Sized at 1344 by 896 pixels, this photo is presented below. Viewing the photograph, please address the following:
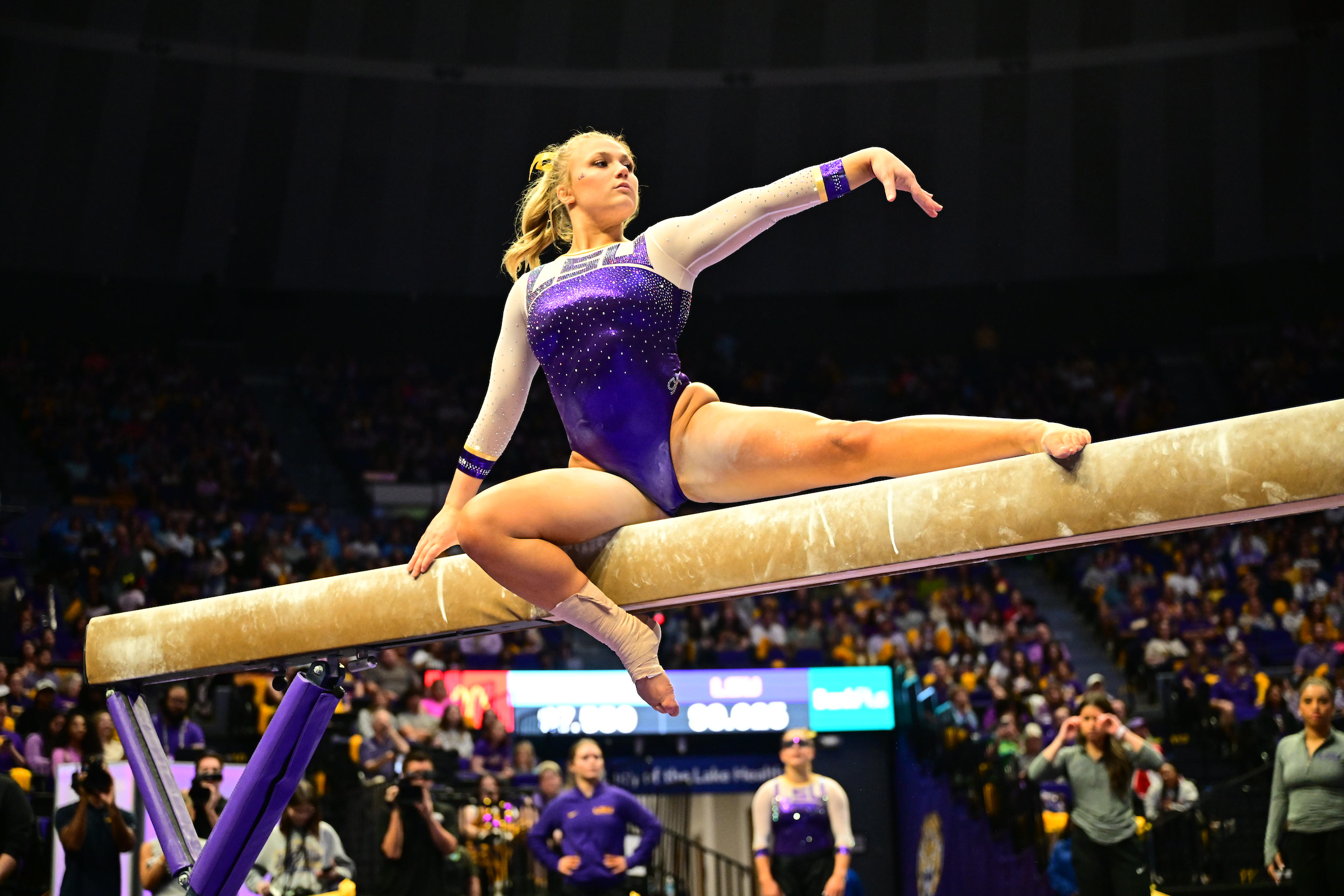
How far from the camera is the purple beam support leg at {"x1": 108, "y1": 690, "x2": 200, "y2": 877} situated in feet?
11.0

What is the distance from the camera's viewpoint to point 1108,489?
2.21 meters

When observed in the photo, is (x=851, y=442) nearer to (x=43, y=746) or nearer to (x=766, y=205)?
(x=766, y=205)

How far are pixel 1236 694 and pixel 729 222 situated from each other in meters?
9.36

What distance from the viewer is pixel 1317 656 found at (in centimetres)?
1024

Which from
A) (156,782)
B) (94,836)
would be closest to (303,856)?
(94,836)

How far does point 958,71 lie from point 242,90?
1113 centimetres

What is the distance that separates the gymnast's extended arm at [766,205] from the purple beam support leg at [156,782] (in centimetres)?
209

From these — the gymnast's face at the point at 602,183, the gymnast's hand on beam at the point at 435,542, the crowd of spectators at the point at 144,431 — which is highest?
the crowd of spectators at the point at 144,431

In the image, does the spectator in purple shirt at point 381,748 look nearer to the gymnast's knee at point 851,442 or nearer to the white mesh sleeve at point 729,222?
the white mesh sleeve at point 729,222

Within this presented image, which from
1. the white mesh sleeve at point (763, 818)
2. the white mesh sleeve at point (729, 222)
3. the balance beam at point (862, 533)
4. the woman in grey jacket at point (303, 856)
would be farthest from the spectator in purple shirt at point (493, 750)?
the white mesh sleeve at point (729, 222)

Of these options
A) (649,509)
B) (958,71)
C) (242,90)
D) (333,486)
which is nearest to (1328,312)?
(958,71)

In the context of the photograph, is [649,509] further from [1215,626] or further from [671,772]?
[1215,626]

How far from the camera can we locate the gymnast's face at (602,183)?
305cm

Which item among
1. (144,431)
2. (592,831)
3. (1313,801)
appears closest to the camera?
(1313,801)
